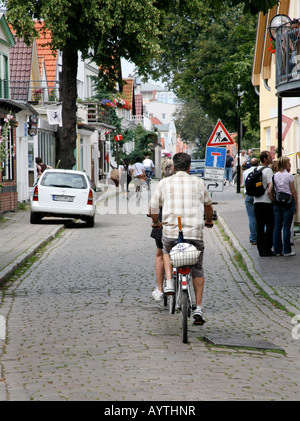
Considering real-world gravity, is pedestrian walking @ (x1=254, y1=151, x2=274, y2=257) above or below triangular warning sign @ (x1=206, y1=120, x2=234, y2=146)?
below

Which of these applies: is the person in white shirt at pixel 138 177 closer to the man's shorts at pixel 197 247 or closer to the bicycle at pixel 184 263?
the man's shorts at pixel 197 247

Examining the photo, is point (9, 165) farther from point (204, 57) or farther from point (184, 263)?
point (204, 57)

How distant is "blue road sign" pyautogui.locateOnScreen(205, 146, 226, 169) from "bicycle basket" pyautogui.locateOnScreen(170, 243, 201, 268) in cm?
1507

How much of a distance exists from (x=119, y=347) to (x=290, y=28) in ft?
42.5

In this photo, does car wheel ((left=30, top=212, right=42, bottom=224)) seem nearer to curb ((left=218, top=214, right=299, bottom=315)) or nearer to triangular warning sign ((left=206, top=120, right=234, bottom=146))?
triangular warning sign ((left=206, top=120, right=234, bottom=146))

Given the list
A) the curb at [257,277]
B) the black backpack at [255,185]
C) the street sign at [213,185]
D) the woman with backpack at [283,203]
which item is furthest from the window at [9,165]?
the woman with backpack at [283,203]

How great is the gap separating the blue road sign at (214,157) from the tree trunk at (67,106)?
868 cm

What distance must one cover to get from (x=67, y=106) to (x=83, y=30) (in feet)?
9.78

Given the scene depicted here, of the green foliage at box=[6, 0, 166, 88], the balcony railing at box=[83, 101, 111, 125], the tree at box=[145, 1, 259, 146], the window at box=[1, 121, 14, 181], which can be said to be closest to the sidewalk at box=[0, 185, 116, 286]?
the window at box=[1, 121, 14, 181]

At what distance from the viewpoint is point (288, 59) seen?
17.8 m

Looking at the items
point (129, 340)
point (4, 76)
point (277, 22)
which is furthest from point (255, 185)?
point (4, 76)

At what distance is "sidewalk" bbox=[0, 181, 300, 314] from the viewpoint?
36.6 feet

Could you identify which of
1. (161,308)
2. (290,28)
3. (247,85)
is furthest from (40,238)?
(247,85)

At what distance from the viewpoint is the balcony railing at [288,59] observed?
17.4m
